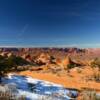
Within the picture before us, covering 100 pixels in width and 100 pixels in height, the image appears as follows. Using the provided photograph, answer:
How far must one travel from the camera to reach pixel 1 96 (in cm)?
959

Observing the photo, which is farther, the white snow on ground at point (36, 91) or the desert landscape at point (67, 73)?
the desert landscape at point (67, 73)

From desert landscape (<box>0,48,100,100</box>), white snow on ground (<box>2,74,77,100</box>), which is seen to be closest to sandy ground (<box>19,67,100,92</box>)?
desert landscape (<box>0,48,100,100</box>)

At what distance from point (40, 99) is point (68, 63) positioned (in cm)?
3051

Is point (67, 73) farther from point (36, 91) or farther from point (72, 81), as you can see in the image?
point (36, 91)

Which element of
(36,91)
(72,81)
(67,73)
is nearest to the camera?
(36,91)

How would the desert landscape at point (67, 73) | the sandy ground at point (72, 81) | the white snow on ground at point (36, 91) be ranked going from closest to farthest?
the white snow on ground at point (36, 91)
the desert landscape at point (67, 73)
the sandy ground at point (72, 81)

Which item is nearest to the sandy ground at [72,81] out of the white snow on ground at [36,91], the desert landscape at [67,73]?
the desert landscape at [67,73]

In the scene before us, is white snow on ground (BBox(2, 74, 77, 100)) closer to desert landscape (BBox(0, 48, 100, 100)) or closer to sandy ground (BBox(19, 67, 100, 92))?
desert landscape (BBox(0, 48, 100, 100))

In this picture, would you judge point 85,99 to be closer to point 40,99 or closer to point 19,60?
point 40,99

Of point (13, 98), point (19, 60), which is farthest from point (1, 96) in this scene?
point (19, 60)

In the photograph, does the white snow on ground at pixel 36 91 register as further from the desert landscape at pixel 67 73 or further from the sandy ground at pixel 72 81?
the sandy ground at pixel 72 81

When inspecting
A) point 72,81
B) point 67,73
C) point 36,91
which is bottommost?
point 72,81

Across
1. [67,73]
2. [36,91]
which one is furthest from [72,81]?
[36,91]

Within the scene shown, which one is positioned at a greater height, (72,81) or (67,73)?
(67,73)
